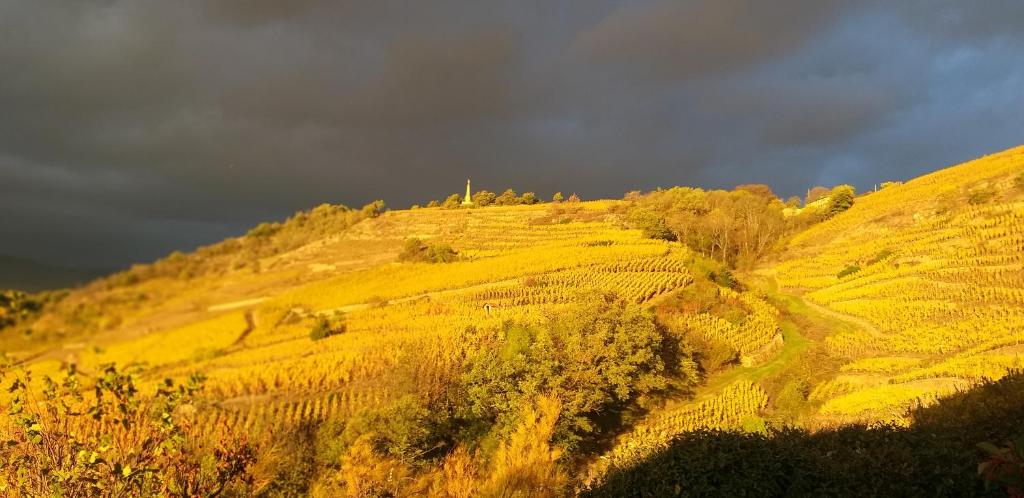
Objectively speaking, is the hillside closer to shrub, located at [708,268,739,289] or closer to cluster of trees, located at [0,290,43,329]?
cluster of trees, located at [0,290,43,329]

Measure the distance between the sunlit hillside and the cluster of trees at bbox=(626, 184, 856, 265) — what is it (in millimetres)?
4197

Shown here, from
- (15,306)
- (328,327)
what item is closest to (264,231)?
(15,306)

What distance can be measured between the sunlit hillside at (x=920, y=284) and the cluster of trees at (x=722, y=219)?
4.20 metres

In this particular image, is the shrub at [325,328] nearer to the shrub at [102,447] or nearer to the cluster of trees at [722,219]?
the shrub at [102,447]

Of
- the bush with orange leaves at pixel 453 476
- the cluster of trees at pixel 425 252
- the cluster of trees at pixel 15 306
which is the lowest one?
the bush with orange leaves at pixel 453 476

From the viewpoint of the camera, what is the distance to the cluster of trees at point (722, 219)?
50312mm

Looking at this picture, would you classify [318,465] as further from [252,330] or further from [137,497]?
[137,497]

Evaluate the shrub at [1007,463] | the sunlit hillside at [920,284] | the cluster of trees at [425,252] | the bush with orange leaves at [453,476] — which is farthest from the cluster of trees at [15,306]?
the cluster of trees at [425,252]

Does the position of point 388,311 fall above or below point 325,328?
below

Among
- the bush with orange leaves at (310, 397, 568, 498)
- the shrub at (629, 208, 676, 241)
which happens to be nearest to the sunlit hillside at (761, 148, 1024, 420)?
the bush with orange leaves at (310, 397, 568, 498)

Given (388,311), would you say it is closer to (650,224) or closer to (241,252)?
(241,252)

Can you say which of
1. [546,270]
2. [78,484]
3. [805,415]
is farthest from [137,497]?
[546,270]

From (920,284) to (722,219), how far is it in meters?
26.0

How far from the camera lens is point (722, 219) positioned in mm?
53438
